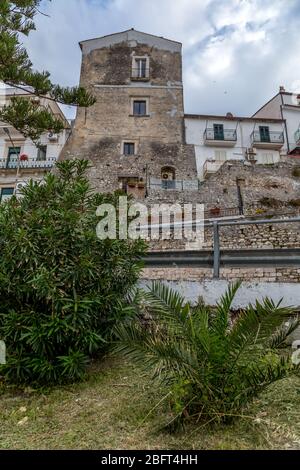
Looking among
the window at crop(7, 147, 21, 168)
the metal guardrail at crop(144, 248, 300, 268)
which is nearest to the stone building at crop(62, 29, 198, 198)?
the window at crop(7, 147, 21, 168)

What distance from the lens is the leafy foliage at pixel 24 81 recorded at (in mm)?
6677

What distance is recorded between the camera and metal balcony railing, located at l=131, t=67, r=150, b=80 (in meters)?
26.4

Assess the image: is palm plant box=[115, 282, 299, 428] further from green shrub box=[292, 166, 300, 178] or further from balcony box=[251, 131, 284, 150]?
balcony box=[251, 131, 284, 150]

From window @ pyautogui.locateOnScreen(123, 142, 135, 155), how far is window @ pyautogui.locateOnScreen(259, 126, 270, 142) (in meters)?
11.9

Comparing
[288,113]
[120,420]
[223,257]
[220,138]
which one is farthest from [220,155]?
[120,420]

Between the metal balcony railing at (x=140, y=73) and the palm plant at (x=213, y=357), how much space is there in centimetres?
2704

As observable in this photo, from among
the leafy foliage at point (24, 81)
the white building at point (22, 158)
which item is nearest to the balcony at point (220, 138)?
the white building at point (22, 158)

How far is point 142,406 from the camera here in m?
2.54

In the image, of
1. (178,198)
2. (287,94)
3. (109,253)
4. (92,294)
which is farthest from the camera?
(287,94)
